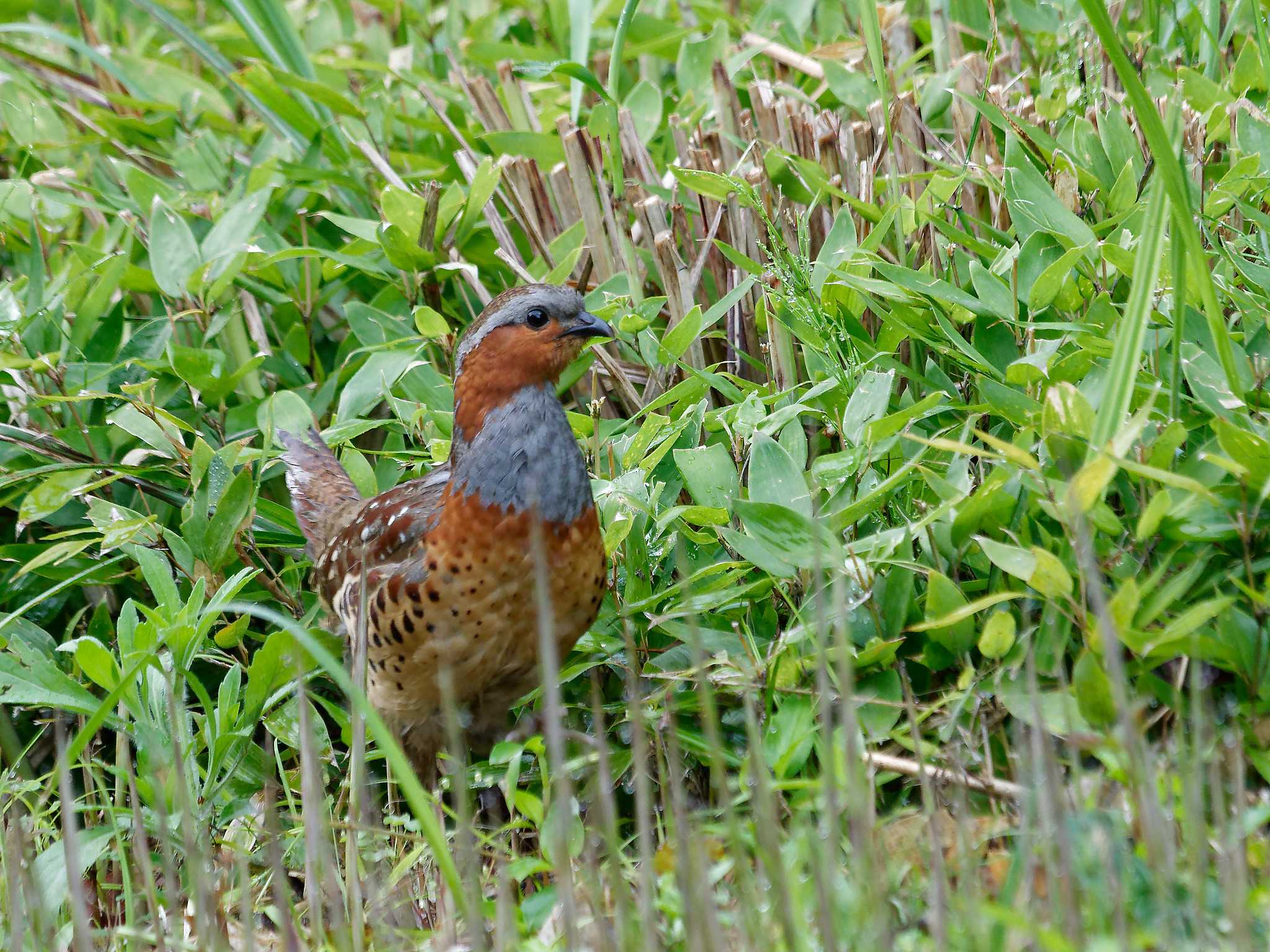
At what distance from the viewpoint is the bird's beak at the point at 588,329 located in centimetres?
324

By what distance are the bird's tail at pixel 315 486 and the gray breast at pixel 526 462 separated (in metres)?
0.79

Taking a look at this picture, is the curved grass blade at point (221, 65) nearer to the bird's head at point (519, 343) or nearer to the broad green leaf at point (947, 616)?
the bird's head at point (519, 343)

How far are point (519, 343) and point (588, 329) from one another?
0.56ft

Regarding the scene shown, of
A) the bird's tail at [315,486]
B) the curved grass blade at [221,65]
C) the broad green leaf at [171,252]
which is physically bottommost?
the bird's tail at [315,486]

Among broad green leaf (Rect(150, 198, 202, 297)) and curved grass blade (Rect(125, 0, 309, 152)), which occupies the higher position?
curved grass blade (Rect(125, 0, 309, 152))

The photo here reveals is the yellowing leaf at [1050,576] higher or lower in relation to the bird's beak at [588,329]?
lower

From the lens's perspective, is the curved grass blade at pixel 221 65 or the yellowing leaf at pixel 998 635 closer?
the yellowing leaf at pixel 998 635

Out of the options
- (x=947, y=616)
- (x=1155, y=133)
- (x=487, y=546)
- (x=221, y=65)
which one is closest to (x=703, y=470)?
(x=487, y=546)

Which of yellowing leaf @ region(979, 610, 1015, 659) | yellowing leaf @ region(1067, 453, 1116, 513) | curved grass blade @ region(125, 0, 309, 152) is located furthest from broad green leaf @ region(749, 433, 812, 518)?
curved grass blade @ region(125, 0, 309, 152)

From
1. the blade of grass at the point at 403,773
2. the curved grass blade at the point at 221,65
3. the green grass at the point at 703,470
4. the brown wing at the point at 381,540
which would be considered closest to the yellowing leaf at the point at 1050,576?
the green grass at the point at 703,470

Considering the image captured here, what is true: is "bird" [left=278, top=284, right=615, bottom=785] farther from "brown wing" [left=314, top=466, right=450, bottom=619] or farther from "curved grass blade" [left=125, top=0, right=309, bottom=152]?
"curved grass blade" [left=125, top=0, right=309, bottom=152]

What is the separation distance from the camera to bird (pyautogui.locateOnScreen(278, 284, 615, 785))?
3.02 metres

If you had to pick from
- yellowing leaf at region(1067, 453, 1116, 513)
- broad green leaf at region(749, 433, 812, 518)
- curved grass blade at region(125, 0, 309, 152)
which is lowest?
broad green leaf at region(749, 433, 812, 518)

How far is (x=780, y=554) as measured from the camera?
2.72m
